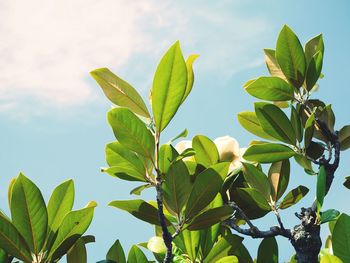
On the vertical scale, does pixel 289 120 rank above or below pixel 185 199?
above

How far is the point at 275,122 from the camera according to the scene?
2211mm

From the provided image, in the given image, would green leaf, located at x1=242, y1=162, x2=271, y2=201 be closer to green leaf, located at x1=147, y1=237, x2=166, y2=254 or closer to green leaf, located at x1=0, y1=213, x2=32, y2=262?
green leaf, located at x1=147, y1=237, x2=166, y2=254

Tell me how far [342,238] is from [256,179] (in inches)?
24.6

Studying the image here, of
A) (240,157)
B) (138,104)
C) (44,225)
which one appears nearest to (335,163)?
(240,157)

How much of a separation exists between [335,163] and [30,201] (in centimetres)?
131

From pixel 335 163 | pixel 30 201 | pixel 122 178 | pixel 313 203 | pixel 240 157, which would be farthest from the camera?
pixel 240 157

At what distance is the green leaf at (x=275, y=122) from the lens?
7.18 feet

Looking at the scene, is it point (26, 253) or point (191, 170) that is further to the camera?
point (191, 170)

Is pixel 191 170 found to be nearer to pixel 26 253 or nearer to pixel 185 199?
pixel 185 199

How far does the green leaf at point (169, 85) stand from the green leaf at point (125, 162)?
0.18 meters

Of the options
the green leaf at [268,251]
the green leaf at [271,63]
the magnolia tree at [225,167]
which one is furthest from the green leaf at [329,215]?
the green leaf at [271,63]

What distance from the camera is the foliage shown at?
1.63 m

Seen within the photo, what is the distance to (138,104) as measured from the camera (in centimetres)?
193

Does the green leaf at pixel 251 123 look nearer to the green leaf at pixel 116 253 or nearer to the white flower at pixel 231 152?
the white flower at pixel 231 152
